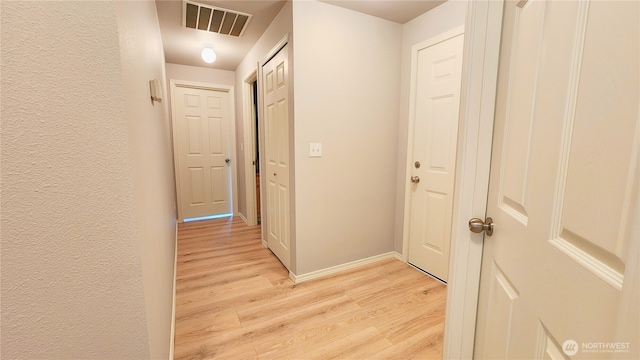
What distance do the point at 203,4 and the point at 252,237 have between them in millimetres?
2536

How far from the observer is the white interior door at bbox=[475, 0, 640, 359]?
38 cm

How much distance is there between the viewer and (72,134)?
515 mm

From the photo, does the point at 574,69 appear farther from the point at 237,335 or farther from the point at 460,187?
the point at 237,335

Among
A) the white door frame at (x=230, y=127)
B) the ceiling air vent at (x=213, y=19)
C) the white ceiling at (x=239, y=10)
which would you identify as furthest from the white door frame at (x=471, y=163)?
the white door frame at (x=230, y=127)

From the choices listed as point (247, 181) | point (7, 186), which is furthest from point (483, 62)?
point (247, 181)

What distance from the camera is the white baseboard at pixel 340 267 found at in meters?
2.26

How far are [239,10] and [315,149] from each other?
4.51 feet

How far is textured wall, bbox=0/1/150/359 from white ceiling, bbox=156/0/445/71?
1.93 m

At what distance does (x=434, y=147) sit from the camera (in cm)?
222

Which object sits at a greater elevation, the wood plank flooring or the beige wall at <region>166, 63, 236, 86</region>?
the beige wall at <region>166, 63, 236, 86</region>

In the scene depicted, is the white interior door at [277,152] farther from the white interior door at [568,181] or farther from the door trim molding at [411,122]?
the white interior door at [568,181]

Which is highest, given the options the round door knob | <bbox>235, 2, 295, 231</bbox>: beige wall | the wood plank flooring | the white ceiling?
the white ceiling

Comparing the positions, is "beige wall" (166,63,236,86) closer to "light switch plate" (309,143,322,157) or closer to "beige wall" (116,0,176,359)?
"light switch plate" (309,143,322,157)

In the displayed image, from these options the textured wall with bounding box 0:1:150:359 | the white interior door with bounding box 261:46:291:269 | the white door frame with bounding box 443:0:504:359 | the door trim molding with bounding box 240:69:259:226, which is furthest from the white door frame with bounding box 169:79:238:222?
the white door frame with bounding box 443:0:504:359
